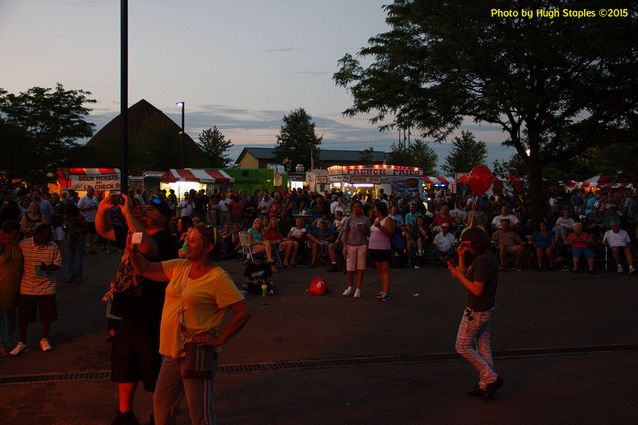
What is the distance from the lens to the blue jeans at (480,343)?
5.79m

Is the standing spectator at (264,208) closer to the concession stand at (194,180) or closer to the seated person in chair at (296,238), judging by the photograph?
the seated person in chair at (296,238)

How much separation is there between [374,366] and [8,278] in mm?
4234

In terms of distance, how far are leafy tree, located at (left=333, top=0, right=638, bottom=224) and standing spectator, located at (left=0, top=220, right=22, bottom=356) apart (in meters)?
13.0

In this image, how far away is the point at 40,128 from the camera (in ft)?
117

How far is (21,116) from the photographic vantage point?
3444cm

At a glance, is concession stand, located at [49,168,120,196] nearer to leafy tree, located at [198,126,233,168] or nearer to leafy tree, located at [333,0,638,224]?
leafy tree, located at [333,0,638,224]

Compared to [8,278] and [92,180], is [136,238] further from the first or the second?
[92,180]

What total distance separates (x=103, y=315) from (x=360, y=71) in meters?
13.6

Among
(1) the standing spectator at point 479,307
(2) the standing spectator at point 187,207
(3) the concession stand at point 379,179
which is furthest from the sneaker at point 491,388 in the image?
(3) the concession stand at point 379,179

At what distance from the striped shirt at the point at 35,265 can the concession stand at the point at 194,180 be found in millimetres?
24962

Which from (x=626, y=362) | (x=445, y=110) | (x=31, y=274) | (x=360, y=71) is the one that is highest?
(x=360, y=71)

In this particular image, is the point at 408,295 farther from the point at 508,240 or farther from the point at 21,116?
the point at 21,116

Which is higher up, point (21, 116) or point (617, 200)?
point (21, 116)

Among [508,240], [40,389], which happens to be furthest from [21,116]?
[40,389]
